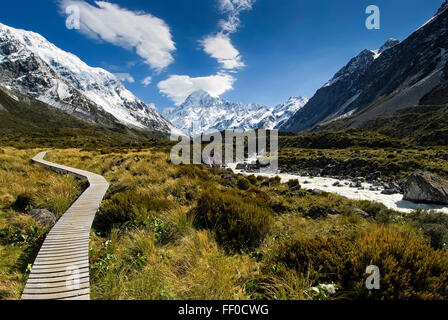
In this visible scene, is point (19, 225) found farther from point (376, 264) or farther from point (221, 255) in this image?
point (376, 264)

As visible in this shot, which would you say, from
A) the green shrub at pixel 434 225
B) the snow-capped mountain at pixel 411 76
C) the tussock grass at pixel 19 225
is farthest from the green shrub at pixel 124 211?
the snow-capped mountain at pixel 411 76

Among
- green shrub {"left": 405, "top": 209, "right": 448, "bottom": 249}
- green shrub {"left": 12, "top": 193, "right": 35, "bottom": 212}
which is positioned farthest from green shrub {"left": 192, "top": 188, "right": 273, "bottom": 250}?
green shrub {"left": 12, "top": 193, "right": 35, "bottom": 212}

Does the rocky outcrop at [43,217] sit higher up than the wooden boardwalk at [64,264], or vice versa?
the rocky outcrop at [43,217]

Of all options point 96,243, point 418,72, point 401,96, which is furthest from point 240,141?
point 418,72

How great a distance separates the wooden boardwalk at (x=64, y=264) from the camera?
122 inches

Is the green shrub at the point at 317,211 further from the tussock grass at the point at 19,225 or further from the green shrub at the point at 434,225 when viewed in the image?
the tussock grass at the point at 19,225

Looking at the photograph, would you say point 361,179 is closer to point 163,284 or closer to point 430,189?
point 430,189

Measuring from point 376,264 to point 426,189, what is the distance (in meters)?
14.3

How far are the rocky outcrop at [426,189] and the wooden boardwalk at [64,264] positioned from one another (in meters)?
17.4

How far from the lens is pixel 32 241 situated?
4957mm

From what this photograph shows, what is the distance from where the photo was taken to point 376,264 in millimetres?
2938

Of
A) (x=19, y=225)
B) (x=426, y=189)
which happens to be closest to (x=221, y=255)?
(x=19, y=225)

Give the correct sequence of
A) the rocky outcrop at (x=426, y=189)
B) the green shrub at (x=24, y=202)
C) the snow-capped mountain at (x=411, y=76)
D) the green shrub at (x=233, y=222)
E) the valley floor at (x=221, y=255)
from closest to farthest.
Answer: the valley floor at (x=221, y=255), the green shrub at (x=233, y=222), the green shrub at (x=24, y=202), the rocky outcrop at (x=426, y=189), the snow-capped mountain at (x=411, y=76)
